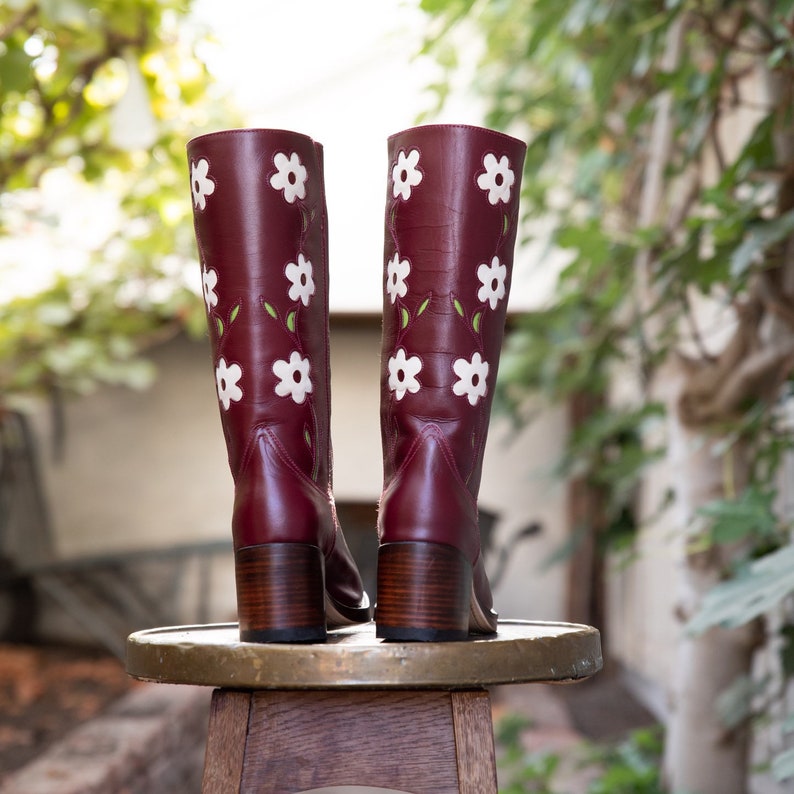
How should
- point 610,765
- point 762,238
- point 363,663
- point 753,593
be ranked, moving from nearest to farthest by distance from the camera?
point 363,663
point 753,593
point 762,238
point 610,765

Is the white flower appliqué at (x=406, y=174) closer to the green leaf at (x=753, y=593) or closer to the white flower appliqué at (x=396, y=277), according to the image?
the white flower appliqué at (x=396, y=277)

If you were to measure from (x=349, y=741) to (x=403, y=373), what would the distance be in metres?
0.32

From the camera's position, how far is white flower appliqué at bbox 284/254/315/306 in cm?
93

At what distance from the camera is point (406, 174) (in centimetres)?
92

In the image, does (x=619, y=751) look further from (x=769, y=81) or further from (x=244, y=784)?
(x=244, y=784)

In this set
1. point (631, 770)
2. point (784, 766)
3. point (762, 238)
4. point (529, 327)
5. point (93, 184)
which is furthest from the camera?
point (529, 327)

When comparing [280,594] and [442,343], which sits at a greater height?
[442,343]

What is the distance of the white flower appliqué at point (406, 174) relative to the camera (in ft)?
2.99

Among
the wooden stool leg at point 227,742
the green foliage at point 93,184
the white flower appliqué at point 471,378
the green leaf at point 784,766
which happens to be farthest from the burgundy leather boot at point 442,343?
the green foliage at point 93,184

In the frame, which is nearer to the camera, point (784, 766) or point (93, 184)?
point (784, 766)

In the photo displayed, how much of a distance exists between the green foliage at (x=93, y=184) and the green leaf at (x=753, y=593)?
3.71 ft

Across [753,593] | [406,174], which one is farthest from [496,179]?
[753,593]

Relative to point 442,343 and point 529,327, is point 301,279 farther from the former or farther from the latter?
point 529,327

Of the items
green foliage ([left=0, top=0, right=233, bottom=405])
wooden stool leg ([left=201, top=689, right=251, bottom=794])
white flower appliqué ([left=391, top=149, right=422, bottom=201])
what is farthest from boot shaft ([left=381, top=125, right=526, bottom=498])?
green foliage ([left=0, top=0, right=233, bottom=405])
